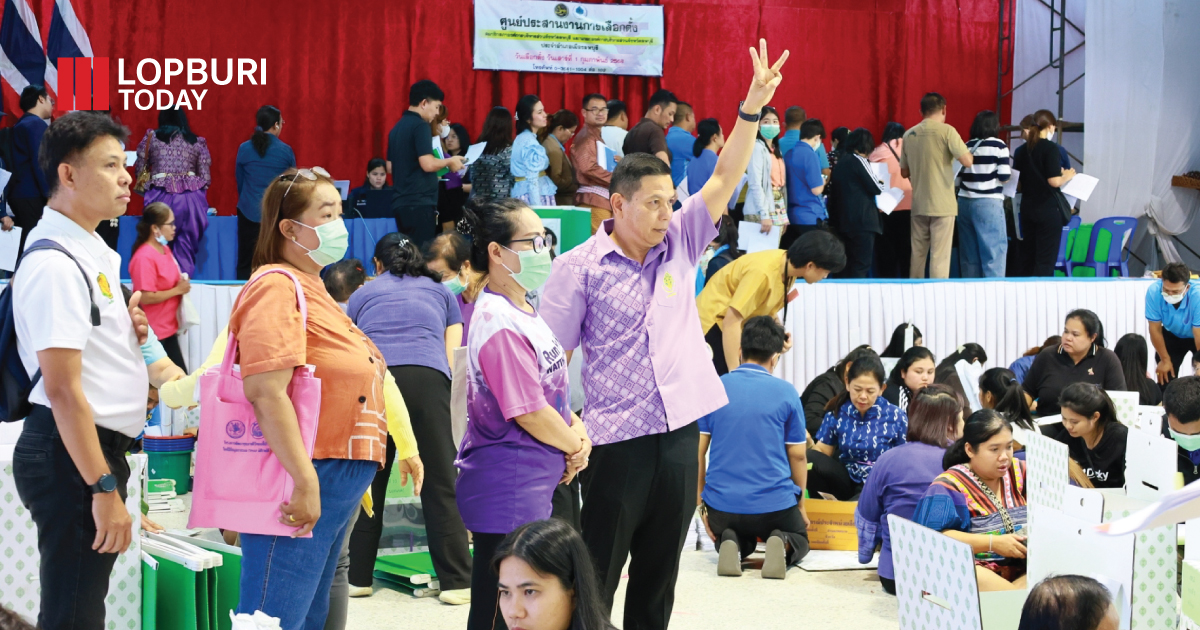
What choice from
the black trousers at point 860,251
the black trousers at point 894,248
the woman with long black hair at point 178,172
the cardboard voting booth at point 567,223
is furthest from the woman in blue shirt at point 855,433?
the woman with long black hair at point 178,172

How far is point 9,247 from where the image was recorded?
7.75 meters

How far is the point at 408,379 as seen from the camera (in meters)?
4.20

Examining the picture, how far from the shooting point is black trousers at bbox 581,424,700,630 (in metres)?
2.83

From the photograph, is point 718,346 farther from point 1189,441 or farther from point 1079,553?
point 1079,553

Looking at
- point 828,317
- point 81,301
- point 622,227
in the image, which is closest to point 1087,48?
point 828,317

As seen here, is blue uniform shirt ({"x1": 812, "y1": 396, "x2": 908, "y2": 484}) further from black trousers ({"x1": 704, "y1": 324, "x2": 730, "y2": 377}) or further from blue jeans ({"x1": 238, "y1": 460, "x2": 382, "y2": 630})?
blue jeans ({"x1": 238, "y1": 460, "x2": 382, "y2": 630})

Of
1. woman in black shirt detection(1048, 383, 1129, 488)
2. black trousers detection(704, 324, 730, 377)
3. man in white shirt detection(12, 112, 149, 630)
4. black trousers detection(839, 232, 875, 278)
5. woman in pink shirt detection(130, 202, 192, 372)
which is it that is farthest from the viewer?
black trousers detection(839, 232, 875, 278)

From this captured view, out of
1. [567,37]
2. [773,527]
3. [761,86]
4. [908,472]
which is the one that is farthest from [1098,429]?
[567,37]

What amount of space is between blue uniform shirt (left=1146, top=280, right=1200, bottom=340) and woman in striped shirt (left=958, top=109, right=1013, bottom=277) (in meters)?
1.41

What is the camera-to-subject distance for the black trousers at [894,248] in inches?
391

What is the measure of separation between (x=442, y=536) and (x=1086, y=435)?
8.36 ft

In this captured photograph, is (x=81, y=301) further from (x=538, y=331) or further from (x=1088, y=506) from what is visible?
(x=1088, y=506)

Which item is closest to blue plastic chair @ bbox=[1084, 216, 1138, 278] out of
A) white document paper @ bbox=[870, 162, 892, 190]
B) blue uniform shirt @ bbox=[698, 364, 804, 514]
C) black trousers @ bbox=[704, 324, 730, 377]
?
white document paper @ bbox=[870, 162, 892, 190]

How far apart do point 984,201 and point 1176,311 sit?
1807 mm
